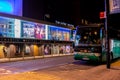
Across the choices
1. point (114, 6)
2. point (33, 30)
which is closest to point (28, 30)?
point (33, 30)

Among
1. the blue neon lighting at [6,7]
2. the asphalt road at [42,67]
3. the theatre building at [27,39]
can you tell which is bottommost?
the asphalt road at [42,67]

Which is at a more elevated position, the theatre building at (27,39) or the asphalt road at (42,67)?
the theatre building at (27,39)

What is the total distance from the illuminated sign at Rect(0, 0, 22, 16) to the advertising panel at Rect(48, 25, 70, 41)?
6.83m

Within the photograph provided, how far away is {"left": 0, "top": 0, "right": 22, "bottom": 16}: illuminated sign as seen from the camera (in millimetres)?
35250

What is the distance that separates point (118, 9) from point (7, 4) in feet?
82.7

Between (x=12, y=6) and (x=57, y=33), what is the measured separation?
1128 centimetres

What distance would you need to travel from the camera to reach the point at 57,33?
4372 cm

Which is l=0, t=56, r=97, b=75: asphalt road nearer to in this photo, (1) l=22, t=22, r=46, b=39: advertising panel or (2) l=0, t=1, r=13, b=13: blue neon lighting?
(1) l=22, t=22, r=46, b=39: advertising panel

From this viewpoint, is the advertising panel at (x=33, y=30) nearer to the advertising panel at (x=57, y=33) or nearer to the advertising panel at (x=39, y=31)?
the advertising panel at (x=39, y=31)

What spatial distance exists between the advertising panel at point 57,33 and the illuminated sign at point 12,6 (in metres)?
6.83

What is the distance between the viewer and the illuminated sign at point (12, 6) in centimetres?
3525

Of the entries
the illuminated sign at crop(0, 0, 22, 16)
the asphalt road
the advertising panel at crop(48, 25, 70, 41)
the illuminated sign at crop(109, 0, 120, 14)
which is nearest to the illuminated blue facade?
the advertising panel at crop(48, 25, 70, 41)

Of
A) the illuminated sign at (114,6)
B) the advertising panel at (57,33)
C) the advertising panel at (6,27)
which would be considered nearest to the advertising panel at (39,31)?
the advertising panel at (57,33)

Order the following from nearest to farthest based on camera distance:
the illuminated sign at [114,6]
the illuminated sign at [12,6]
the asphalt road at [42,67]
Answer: the illuminated sign at [114,6] < the asphalt road at [42,67] < the illuminated sign at [12,6]
